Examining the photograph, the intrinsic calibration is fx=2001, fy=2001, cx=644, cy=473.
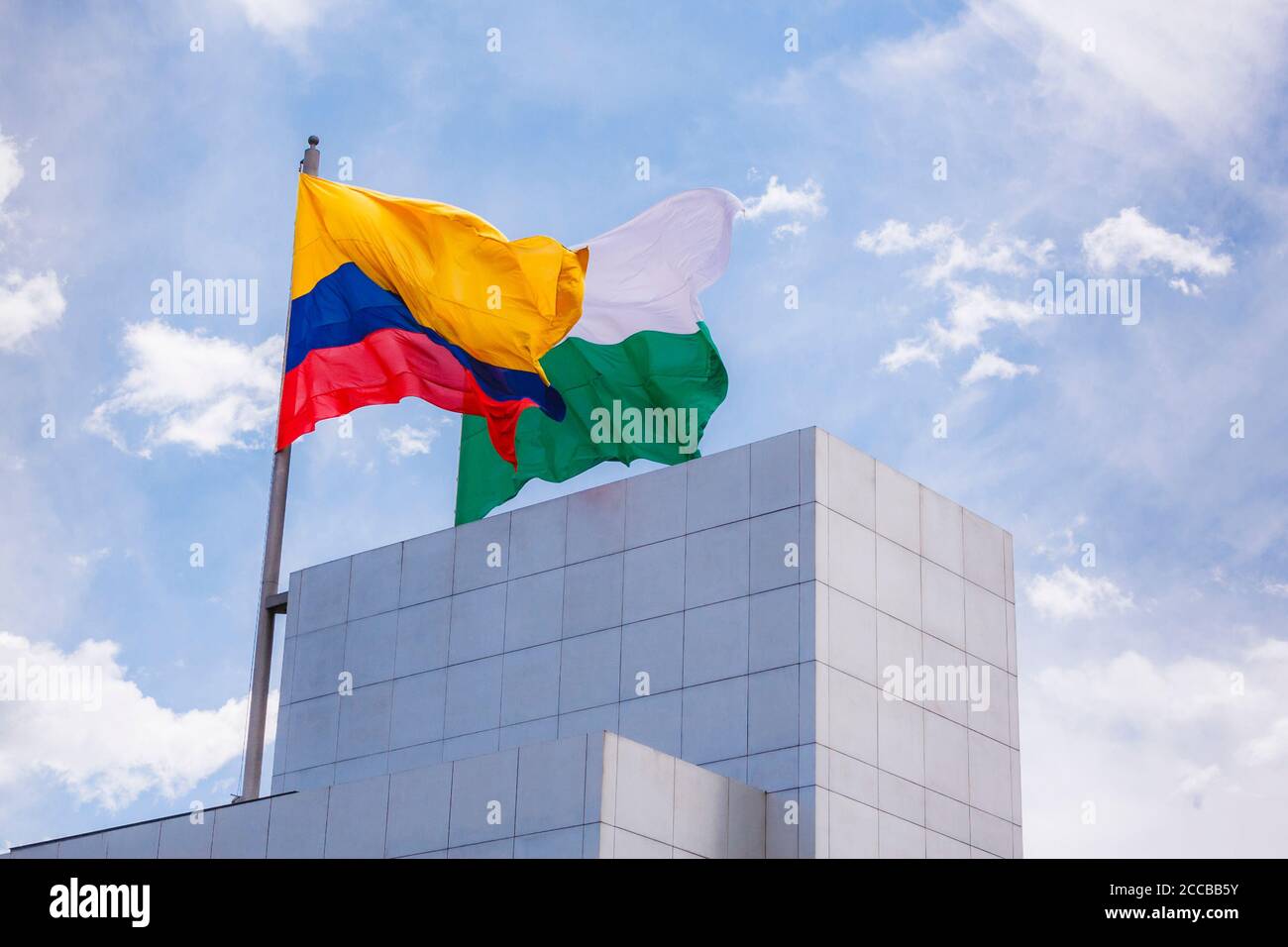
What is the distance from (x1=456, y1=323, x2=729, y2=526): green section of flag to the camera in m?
36.3

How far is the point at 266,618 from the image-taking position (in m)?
33.1

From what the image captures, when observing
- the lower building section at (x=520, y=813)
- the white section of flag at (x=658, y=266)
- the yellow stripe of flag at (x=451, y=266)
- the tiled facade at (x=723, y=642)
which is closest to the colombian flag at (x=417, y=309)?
the yellow stripe of flag at (x=451, y=266)

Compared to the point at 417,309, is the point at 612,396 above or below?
below

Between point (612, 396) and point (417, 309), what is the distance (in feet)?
15.0

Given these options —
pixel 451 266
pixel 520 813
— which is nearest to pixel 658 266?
pixel 451 266

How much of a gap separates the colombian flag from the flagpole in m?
0.76

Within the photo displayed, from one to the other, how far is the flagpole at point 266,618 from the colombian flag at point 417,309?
762 mm

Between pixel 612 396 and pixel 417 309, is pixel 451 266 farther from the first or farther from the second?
pixel 612 396

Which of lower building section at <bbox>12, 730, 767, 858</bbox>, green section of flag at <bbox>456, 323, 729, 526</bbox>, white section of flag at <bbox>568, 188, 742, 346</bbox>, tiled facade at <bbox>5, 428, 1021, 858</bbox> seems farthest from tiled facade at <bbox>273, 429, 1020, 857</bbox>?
white section of flag at <bbox>568, 188, 742, 346</bbox>

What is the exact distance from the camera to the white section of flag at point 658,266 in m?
36.5

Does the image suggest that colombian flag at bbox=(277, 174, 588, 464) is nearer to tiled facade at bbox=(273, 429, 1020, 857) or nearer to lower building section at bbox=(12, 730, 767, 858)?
tiled facade at bbox=(273, 429, 1020, 857)
